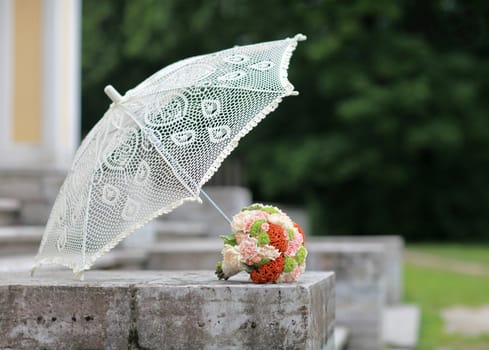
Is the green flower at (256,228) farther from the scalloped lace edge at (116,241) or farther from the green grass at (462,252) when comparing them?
the green grass at (462,252)

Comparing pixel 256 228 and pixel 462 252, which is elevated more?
pixel 256 228

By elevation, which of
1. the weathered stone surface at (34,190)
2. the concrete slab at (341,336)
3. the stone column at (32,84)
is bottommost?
the concrete slab at (341,336)

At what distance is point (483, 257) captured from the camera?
1308cm

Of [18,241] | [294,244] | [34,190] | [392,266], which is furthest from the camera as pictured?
[392,266]

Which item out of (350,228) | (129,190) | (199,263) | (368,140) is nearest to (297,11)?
(368,140)

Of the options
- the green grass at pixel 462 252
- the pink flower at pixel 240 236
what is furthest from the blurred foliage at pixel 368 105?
the pink flower at pixel 240 236

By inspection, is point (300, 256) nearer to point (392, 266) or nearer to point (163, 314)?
point (163, 314)

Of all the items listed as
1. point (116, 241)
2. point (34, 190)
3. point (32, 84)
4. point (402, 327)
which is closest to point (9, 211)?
point (34, 190)

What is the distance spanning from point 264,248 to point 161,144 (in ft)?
1.88

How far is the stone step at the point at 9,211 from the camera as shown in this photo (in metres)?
6.66

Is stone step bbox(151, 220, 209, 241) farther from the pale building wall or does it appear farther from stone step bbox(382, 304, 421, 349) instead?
stone step bbox(382, 304, 421, 349)

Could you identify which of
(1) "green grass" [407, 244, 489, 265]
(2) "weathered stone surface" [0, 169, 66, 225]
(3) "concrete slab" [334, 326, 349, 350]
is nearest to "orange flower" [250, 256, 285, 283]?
(3) "concrete slab" [334, 326, 349, 350]

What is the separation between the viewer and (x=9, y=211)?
6.78 meters

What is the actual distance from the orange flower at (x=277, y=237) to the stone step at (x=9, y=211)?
152 inches
